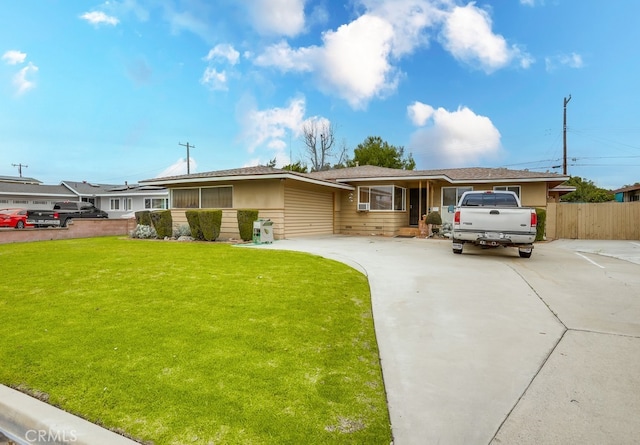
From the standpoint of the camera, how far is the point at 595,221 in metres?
16.9

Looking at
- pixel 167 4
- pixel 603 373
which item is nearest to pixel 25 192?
pixel 167 4

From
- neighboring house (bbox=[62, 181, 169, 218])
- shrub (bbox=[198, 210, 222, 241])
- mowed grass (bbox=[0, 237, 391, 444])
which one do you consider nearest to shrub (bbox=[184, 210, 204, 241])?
shrub (bbox=[198, 210, 222, 241])

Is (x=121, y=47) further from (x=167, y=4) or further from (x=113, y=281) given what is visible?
(x=113, y=281)

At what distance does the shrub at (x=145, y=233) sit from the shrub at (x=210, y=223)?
136 inches

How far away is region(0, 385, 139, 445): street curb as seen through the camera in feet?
7.09

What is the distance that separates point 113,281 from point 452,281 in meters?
6.09

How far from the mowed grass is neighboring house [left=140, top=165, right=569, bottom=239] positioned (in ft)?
29.4

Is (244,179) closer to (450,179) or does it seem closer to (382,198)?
(382,198)

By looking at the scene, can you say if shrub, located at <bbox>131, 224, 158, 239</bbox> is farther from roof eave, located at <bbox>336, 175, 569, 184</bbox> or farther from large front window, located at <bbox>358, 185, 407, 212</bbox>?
large front window, located at <bbox>358, 185, 407, 212</bbox>

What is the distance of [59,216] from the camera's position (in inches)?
→ 891

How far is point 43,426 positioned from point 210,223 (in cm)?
1247

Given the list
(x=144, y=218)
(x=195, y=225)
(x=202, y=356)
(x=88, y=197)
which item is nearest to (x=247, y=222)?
(x=195, y=225)

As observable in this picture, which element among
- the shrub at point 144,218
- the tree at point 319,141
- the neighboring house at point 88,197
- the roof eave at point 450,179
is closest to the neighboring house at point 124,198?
the neighboring house at point 88,197

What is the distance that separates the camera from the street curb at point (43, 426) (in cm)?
216
